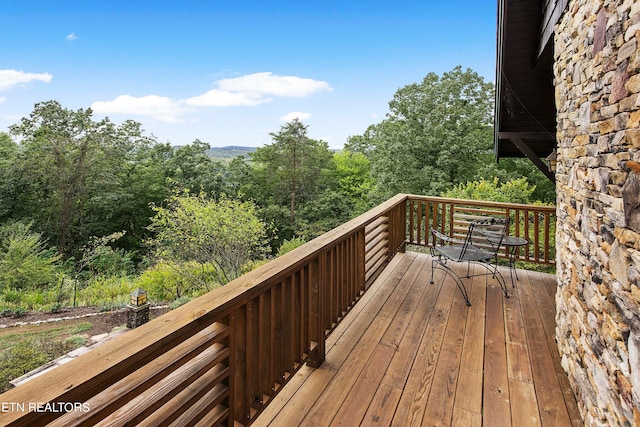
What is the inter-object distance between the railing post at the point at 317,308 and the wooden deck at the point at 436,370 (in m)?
0.08

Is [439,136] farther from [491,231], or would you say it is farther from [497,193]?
[491,231]

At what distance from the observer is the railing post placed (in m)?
2.14

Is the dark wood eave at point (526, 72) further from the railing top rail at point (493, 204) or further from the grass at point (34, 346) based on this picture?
the grass at point (34, 346)

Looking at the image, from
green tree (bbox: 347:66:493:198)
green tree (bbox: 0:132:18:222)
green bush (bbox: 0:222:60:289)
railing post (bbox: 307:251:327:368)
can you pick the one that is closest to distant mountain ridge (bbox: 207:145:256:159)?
green tree (bbox: 0:132:18:222)

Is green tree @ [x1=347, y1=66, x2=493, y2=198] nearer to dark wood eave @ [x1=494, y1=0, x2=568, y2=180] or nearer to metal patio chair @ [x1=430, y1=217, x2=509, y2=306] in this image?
dark wood eave @ [x1=494, y1=0, x2=568, y2=180]

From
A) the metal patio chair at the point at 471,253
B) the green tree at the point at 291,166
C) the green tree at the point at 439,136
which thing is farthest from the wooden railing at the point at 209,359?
the green tree at the point at 291,166

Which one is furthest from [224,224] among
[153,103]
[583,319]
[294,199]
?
[153,103]

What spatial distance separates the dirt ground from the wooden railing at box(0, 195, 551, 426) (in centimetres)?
751

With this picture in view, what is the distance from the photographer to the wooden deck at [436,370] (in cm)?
185

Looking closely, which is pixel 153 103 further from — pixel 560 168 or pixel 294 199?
pixel 560 168

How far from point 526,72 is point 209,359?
433 centimetres

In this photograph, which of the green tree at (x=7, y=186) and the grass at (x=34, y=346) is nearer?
the grass at (x=34, y=346)

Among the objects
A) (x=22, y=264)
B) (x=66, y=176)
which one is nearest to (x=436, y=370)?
(x=22, y=264)

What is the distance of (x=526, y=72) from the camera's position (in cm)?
388
